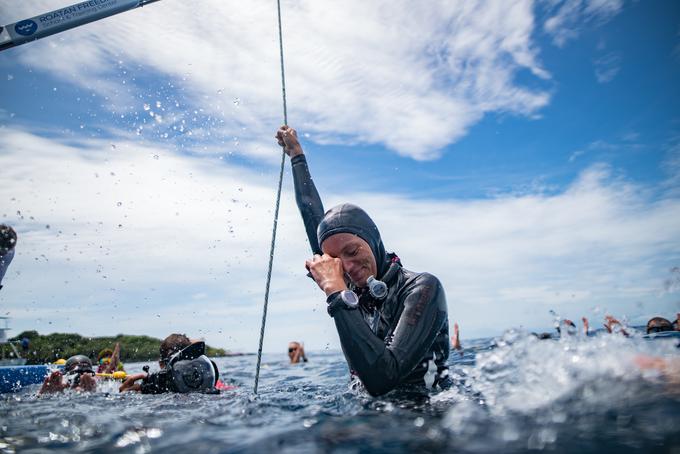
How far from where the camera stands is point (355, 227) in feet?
12.0

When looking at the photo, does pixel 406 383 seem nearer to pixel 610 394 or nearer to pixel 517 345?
pixel 517 345

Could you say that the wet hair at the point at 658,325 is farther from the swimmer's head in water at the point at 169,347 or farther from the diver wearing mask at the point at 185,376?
the swimmer's head in water at the point at 169,347

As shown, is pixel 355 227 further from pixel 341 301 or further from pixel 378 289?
pixel 341 301

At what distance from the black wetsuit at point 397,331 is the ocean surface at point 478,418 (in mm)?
270

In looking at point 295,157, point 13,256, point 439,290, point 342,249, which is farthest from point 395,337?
point 13,256

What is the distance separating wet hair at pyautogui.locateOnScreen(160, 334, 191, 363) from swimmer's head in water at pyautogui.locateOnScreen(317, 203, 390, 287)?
3942 millimetres

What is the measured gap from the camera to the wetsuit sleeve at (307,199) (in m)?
5.05

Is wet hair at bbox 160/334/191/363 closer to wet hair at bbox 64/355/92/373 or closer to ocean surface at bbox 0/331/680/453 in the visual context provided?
wet hair at bbox 64/355/92/373

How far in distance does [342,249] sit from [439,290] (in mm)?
912

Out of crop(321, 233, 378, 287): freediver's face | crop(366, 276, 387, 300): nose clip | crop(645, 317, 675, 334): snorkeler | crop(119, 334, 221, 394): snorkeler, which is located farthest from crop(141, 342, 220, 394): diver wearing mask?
crop(645, 317, 675, 334): snorkeler

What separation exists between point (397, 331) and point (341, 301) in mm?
547

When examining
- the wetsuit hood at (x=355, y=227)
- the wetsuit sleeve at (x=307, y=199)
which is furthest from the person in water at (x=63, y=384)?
the wetsuit hood at (x=355, y=227)

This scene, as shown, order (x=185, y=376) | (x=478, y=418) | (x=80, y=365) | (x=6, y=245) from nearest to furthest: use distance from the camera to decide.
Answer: (x=478, y=418) < (x=185, y=376) < (x=6, y=245) < (x=80, y=365)

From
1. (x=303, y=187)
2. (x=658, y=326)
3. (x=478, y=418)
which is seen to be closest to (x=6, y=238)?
(x=303, y=187)
